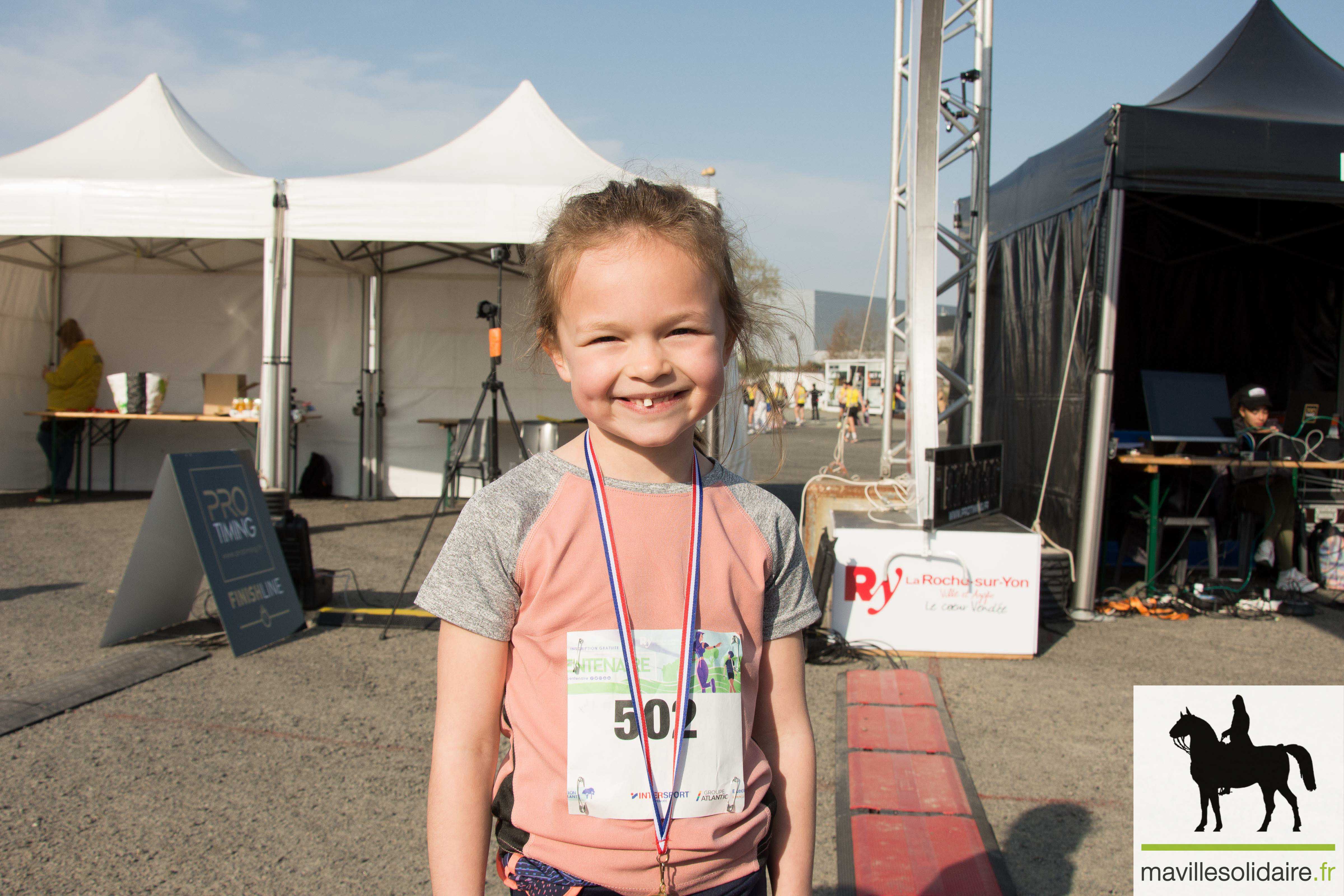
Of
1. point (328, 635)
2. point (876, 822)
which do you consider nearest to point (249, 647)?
point (328, 635)

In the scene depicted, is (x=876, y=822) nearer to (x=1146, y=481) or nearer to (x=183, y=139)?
(x=1146, y=481)

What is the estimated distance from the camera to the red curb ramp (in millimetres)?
2057

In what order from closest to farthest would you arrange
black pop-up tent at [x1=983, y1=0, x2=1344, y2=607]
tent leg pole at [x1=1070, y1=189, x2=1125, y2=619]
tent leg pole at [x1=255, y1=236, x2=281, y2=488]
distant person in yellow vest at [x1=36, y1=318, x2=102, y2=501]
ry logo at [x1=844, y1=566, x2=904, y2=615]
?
ry logo at [x1=844, y1=566, x2=904, y2=615]
black pop-up tent at [x1=983, y1=0, x2=1344, y2=607]
tent leg pole at [x1=1070, y1=189, x2=1125, y2=619]
tent leg pole at [x1=255, y1=236, x2=281, y2=488]
distant person in yellow vest at [x1=36, y1=318, x2=102, y2=501]

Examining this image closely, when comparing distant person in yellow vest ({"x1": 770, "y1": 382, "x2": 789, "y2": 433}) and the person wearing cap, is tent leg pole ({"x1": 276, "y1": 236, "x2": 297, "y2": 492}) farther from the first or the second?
the person wearing cap

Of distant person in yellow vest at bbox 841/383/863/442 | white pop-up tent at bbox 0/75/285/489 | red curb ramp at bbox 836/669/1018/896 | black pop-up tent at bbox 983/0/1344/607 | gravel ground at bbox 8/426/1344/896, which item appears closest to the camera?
red curb ramp at bbox 836/669/1018/896

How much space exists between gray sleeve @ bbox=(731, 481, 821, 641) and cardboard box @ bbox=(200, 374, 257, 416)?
9.70m

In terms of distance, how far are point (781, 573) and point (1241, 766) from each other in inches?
40.3

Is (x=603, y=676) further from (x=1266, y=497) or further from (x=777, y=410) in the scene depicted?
(x=1266, y=497)

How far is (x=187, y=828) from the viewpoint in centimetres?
274

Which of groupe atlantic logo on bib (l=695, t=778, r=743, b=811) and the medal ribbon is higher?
the medal ribbon

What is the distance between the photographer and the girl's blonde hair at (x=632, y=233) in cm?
107

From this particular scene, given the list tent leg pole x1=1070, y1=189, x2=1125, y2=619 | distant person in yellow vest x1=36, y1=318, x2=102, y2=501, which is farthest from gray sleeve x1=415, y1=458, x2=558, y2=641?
distant person in yellow vest x1=36, y1=318, x2=102, y2=501

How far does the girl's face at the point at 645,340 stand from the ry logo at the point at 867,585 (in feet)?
13.1

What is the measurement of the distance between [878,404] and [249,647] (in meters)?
37.9
